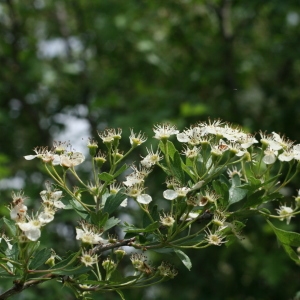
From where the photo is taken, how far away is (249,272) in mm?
5215

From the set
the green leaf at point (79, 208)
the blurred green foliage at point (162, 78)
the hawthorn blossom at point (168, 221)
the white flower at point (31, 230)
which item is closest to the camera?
the white flower at point (31, 230)

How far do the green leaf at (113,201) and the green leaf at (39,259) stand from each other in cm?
19

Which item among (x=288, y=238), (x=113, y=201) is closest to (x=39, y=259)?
(x=113, y=201)

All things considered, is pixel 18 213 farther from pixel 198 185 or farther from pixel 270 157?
pixel 270 157

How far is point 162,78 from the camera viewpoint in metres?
6.20

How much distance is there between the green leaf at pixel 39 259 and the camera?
5.30 ft

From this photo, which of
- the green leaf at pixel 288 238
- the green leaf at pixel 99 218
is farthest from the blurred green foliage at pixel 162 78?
the green leaf at pixel 99 218

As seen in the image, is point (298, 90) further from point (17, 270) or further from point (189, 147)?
point (17, 270)

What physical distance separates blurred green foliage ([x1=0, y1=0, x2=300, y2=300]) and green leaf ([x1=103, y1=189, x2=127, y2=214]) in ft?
10.1

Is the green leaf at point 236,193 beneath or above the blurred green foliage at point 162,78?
beneath

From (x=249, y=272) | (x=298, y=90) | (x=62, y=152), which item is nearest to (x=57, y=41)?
Answer: (x=298, y=90)

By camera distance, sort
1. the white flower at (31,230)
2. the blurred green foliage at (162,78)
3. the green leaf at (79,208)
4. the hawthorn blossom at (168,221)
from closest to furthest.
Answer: the white flower at (31,230)
the hawthorn blossom at (168,221)
the green leaf at (79,208)
the blurred green foliage at (162,78)

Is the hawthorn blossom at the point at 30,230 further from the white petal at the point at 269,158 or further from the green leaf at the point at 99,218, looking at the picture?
the white petal at the point at 269,158

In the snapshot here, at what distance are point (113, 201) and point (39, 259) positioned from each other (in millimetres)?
244
